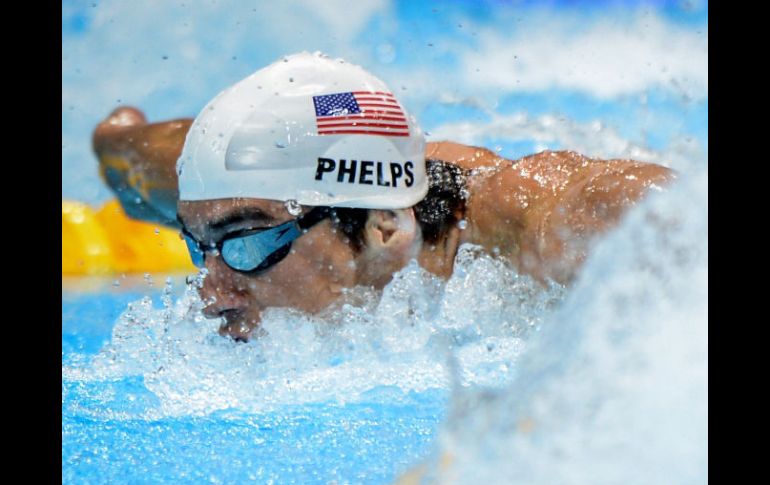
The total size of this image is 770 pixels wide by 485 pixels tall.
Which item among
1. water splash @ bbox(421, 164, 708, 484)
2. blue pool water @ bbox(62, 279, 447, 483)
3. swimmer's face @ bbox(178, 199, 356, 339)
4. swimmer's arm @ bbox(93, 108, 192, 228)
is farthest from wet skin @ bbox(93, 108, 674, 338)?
swimmer's arm @ bbox(93, 108, 192, 228)

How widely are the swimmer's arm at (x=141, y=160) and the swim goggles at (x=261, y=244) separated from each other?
1.03 metres

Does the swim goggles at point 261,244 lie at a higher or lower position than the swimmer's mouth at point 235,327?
higher

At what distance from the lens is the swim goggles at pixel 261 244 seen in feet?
6.94


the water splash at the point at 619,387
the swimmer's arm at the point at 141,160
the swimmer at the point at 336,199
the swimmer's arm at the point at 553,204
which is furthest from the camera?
the swimmer's arm at the point at 141,160

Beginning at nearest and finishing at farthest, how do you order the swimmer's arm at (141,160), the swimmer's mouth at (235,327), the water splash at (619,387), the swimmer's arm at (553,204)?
1. the water splash at (619,387)
2. the swimmer's arm at (553,204)
3. the swimmer's mouth at (235,327)
4. the swimmer's arm at (141,160)

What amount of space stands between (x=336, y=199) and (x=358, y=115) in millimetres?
205

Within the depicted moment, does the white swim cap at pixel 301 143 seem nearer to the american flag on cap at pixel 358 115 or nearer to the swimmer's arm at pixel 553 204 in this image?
the american flag on cap at pixel 358 115

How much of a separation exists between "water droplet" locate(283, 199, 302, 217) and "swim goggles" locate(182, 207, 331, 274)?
2 centimetres

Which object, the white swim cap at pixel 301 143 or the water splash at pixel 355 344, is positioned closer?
the white swim cap at pixel 301 143

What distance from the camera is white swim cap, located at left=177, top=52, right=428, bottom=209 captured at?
2088 mm

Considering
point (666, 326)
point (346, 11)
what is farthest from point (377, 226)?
point (346, 11)

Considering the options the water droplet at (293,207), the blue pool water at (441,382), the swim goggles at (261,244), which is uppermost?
the water droplet at (293,207)

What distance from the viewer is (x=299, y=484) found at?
2.10 metres

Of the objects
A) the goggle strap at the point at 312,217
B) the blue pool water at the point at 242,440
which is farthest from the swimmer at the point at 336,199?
the blue pool water at the point at 242,440
